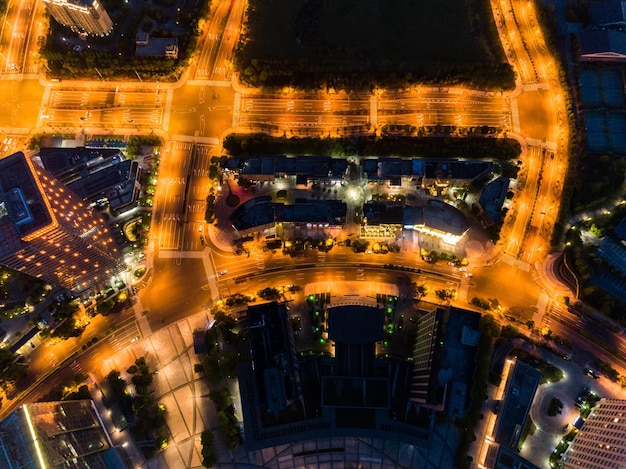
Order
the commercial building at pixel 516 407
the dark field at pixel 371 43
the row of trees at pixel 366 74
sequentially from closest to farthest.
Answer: the commercial building at pixel 516 407
the row of trees at pixel 366 74
the dark field at pixel 371 43

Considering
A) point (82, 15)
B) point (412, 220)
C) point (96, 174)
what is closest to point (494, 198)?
point (412, 220)

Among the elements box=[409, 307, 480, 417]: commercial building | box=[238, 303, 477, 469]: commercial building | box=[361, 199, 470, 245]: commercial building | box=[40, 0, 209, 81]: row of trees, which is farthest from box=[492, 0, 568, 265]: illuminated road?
box=[40, 0, 209, 81]: row of trees

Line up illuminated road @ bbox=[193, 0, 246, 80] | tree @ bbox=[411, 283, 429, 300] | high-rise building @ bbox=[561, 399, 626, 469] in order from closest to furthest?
high-rise building @ bbox=[561, 399, 626, 469] → tree @ bbox=[411, 283, 429, 300] → illuminated road @ bbox=[193, 0, 246, 80]

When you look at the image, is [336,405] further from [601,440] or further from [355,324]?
[601,440]

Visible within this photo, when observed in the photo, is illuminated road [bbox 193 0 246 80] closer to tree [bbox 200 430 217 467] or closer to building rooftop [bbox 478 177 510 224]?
building rooftop [bbox 478 177 510 224]

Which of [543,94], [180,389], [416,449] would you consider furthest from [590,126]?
[180,389]

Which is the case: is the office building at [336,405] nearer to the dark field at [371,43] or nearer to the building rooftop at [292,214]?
the building rooftop at [292,214]

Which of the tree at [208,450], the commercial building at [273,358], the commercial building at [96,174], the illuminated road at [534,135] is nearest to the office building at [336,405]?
the commercial building at [273,358]
